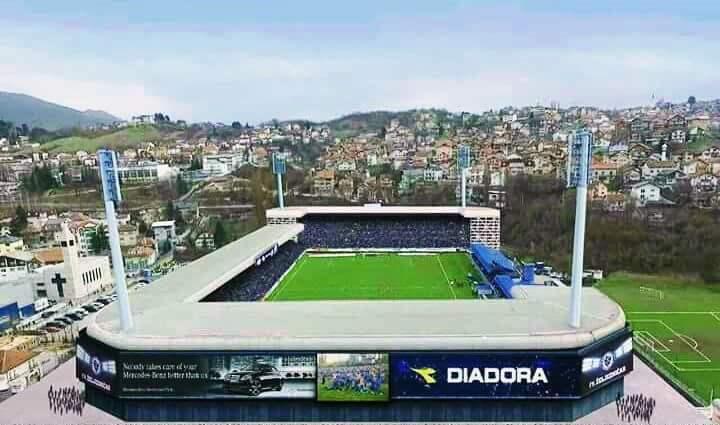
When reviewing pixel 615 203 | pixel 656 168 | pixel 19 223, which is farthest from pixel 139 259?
pixel 656 168

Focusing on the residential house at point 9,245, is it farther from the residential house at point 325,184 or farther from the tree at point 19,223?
the residential house at point 325,184

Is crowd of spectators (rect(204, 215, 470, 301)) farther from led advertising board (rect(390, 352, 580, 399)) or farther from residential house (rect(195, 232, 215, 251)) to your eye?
led advertising board (rect(390, 352, 580, 399))

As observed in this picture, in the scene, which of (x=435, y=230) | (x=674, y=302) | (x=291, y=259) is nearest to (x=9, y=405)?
(x=291, y=259)

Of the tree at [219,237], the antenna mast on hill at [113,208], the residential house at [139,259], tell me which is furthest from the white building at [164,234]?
the antenna mast on hill at [113,208]

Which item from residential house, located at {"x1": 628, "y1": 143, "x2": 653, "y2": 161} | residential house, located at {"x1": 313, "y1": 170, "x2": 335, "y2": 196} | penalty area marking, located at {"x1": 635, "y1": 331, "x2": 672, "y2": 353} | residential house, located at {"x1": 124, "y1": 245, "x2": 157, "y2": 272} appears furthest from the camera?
residential house, located at {"x1": 313, "y1": 170, "x2": 335, "y2": 196}

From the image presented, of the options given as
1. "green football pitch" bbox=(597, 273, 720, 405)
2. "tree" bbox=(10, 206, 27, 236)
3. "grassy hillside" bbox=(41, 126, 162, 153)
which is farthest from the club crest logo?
"grassy hillside" bbox=(41, 126, 162, 153)

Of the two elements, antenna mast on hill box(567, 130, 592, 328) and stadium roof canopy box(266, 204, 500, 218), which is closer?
antenna mast on hill box(567, 130, 592, 328)

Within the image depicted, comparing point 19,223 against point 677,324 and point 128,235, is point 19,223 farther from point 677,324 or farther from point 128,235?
point 677,324
